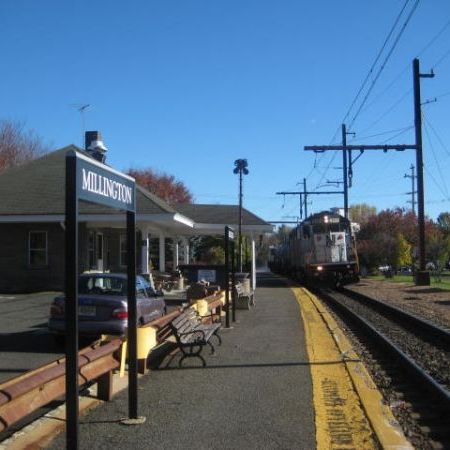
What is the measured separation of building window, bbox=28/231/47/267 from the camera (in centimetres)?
2425

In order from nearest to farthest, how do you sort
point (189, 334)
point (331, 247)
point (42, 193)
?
point (189, 334) → point (42, 193) → point (331, 247)

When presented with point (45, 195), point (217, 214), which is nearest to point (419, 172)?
point (217, 214)

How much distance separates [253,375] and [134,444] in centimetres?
335

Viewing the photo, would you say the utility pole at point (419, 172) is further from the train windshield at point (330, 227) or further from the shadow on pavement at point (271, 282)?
the shadow on pavement at point (271, 282)

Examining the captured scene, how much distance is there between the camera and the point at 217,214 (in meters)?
34.8

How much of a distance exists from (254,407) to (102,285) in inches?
246

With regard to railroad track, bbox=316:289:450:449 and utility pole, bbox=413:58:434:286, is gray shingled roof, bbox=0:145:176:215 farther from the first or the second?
utility pole, bbox=413:58:434:286

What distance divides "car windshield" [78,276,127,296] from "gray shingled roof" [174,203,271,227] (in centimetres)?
1933

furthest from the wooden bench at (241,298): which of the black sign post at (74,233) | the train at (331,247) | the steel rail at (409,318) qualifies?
the black sign post at (74,233)

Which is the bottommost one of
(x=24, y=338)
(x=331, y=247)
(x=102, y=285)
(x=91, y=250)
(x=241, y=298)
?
(x=24, y=338)

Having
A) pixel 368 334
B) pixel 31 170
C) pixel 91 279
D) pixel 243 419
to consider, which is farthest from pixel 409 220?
pixel 243 419

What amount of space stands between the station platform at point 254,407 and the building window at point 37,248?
47.5ft

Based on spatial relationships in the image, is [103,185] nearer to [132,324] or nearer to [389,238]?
[132,324]

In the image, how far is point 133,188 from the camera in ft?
21.4
